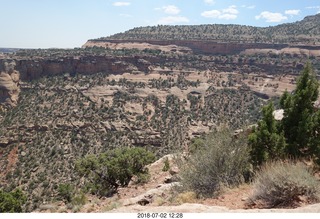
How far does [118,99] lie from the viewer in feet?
226

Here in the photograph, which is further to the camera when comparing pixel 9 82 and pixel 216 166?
pixel 9 82

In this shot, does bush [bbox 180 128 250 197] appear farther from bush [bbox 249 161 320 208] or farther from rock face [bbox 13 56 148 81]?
rock face [bbox 13 56 148 81]

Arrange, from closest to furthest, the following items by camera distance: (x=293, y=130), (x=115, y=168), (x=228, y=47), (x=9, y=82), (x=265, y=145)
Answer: (x=265, y=145), (x=293, y=130), (x=115, y=168), (x=9, y=82), (x=228, y=47)

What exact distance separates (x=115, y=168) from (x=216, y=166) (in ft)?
49.0

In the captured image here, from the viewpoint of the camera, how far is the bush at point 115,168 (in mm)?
26011

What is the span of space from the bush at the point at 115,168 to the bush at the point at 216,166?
12878mm

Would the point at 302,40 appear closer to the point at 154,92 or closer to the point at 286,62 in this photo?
the point at 286,62

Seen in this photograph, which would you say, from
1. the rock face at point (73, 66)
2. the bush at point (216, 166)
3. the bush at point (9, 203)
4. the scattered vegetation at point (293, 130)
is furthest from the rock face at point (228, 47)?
the bush at point (216, 166)

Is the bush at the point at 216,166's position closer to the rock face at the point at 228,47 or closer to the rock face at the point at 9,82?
the rock face at the point at 9,82

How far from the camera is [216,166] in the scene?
39.5 feet

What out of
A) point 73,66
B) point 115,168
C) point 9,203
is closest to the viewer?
point 9,203

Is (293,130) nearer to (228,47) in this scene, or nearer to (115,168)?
(115,168)

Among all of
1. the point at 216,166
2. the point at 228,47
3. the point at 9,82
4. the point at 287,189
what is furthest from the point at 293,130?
the point at 228,47

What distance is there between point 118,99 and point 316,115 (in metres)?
55.8
